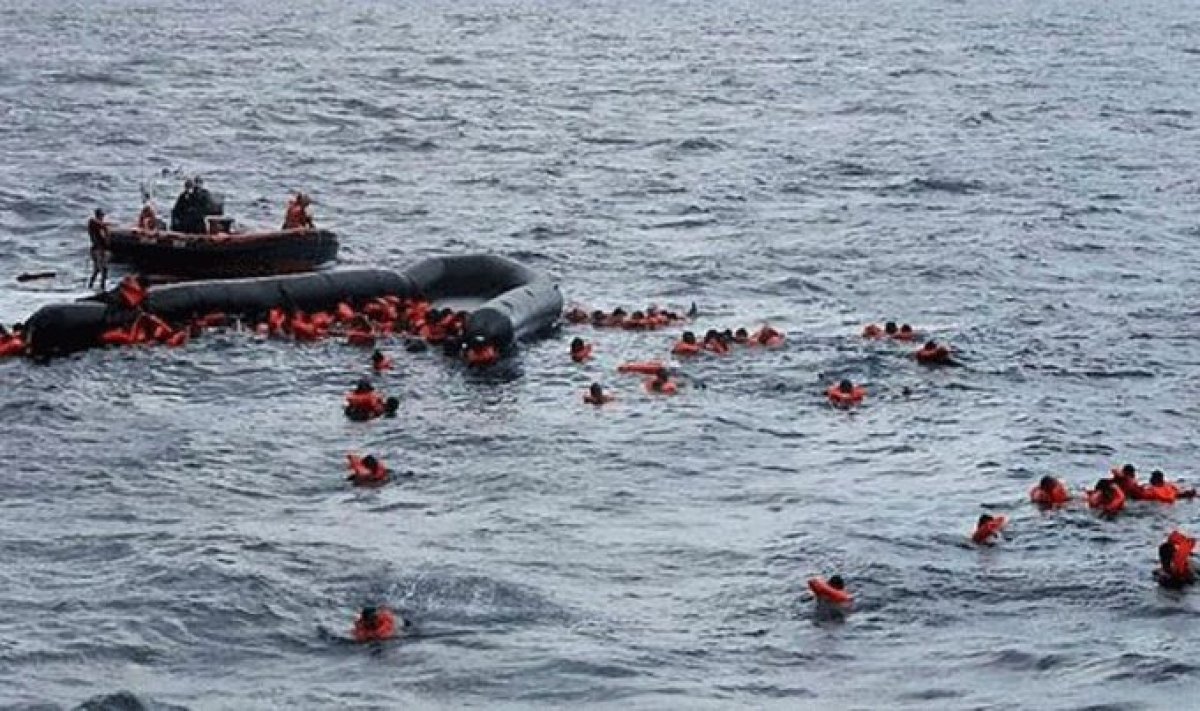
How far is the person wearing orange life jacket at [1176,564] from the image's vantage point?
25828mm

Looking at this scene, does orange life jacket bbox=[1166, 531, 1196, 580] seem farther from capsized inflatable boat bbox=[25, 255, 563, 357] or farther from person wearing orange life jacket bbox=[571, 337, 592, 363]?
capsized inflatable boat bbox=[25, 255, 563, 357]

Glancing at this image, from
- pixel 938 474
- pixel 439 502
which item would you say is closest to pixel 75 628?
pixel 439 502

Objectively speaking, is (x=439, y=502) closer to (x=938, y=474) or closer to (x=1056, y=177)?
(x=938, y=474)

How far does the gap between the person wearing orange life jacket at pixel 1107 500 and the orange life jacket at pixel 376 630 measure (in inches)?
453

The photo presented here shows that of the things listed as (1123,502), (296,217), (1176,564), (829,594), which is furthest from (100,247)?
(1176,564)

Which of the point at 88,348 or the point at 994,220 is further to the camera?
the point at 994,220

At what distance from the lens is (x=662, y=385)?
3634 cm

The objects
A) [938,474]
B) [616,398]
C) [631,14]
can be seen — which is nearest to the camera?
[938,474]

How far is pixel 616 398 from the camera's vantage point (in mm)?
35875

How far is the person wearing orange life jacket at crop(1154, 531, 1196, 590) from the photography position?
2583 cm

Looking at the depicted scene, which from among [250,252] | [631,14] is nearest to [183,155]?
[250,252]

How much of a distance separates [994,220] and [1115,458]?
25065mm

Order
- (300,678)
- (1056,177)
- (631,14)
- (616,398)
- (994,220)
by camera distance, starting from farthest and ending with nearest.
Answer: (631,14) < (1056,177) < (994,220) < (616,398) < (300,678)

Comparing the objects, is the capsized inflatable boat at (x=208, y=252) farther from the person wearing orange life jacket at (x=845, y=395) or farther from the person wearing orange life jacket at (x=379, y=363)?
the person wearing orange life jacket at (x=845, y=395)
